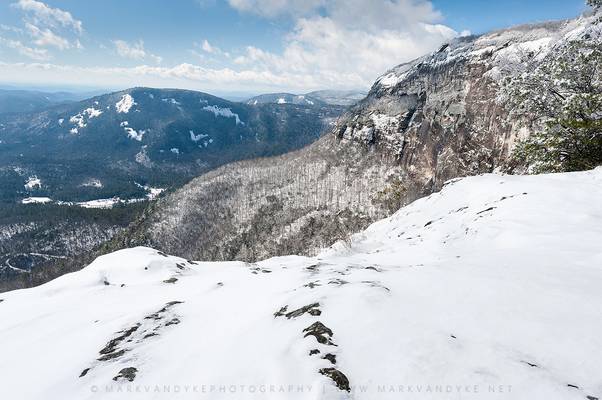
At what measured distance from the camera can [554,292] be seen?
40.0 ft

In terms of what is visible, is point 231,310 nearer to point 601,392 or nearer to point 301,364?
point 301,364

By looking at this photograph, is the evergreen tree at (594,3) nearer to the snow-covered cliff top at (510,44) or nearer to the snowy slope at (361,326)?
the snowy slope at (361,326)

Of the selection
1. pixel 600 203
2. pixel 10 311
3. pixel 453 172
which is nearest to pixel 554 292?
pixel 600 203

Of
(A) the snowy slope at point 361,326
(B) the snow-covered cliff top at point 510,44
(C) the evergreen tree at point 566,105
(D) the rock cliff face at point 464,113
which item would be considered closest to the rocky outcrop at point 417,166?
(D) the rock cliff face at point 464,113

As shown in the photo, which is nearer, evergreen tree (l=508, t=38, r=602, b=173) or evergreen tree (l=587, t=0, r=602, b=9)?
evergreen tree (l=587, t=0, r=602, b=9)

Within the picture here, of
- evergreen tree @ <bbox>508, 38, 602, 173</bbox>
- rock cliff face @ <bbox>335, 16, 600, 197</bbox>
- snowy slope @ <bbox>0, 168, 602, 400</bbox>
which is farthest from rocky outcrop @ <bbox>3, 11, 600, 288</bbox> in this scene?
snowy slope @ <bbox>0, 168, 602, 400</bbox>

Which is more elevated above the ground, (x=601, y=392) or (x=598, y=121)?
(x=598, y=121)

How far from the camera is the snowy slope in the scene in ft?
28.9

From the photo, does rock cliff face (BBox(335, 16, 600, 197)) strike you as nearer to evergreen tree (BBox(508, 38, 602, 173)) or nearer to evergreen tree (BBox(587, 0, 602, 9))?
evergreen tree (BBox(508, 38, 602, 173))

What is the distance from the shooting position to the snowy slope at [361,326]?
880cm

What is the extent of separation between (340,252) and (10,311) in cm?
2592

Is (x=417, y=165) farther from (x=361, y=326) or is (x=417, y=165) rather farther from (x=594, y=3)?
(x=361, y=326)

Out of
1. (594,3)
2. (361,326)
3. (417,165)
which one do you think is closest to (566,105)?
(594,3)

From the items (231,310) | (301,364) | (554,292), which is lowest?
(231,310)
